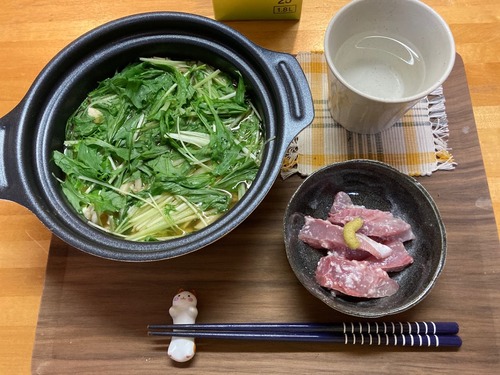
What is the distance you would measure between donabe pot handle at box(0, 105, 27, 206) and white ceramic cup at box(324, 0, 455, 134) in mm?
829

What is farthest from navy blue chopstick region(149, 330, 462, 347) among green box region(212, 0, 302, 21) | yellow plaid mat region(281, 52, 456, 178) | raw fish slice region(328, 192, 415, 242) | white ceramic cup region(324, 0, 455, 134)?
green box region(212, 0, 302, 21)

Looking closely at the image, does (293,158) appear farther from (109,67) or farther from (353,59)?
(109,67)

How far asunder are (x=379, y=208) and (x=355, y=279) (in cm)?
27

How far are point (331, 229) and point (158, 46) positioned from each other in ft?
2.35

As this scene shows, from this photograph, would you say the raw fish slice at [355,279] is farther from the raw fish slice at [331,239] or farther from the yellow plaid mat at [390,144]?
the yellow plaid mat at [390,144]

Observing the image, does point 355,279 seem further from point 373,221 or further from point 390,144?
point 390,144

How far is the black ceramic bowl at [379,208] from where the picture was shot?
113 centimetres

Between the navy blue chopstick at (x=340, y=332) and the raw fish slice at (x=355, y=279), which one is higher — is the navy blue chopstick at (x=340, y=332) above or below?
below

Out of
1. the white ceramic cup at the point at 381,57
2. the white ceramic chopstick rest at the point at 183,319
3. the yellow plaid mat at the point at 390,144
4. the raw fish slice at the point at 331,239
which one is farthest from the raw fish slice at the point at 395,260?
the white ceramic chopstick rest at the point at 183,319

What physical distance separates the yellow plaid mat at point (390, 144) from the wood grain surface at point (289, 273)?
4 centimetres

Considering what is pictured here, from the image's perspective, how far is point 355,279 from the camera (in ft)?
3.75

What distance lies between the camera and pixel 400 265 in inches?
47.2

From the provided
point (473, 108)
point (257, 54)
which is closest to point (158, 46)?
point (257, 54)

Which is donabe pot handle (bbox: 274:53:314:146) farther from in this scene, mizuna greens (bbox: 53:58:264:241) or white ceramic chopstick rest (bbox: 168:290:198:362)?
white ceramic chopstick rest (bbox: 168:290:198:362)
